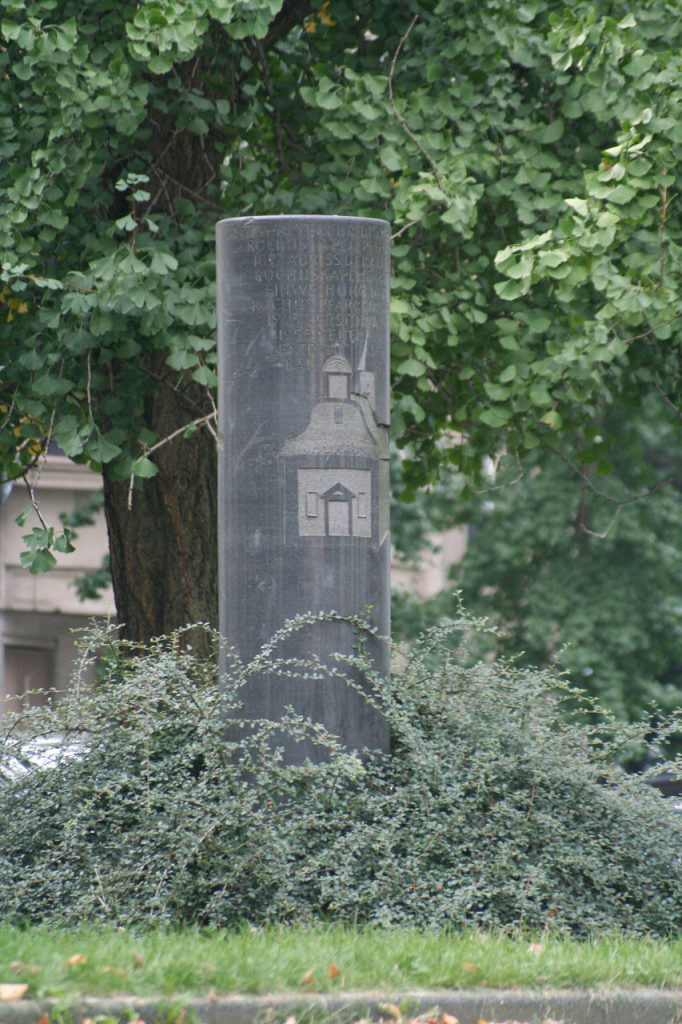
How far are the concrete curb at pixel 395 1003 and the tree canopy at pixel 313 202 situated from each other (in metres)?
3.70

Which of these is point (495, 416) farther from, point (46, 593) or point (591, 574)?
point (46, 593)

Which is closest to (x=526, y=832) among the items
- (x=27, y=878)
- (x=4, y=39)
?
(x=27, y=878)

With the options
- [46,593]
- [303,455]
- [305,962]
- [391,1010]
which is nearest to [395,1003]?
[391,1010]

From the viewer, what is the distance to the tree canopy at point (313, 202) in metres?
7.54

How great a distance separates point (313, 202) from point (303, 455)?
2.90 meters

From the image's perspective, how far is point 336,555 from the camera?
5.80m

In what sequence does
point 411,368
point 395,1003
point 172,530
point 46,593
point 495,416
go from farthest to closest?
point 46,593
point 172,530
point 495,416
point 411,368
point 395,1003

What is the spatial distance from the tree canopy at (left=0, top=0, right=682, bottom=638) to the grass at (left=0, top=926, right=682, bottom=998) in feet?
10.6

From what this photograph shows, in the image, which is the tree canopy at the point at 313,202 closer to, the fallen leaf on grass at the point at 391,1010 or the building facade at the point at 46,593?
the fallen leaf on grass at the point at 391,1010

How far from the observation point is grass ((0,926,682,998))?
13.1 feet

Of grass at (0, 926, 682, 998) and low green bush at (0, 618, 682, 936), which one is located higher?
low green bush at (0, 618, 682, 936)

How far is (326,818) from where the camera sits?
5379 millimetres

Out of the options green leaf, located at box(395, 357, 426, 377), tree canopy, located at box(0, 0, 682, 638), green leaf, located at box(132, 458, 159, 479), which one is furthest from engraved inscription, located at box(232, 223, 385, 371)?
green leaf, located at box(395, 357, 426, 377)

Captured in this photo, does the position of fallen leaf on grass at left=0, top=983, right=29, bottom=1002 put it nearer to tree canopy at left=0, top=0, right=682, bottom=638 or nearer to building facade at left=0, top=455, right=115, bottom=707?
tree canopy at left=0, top=0, right=682, bottom=638
